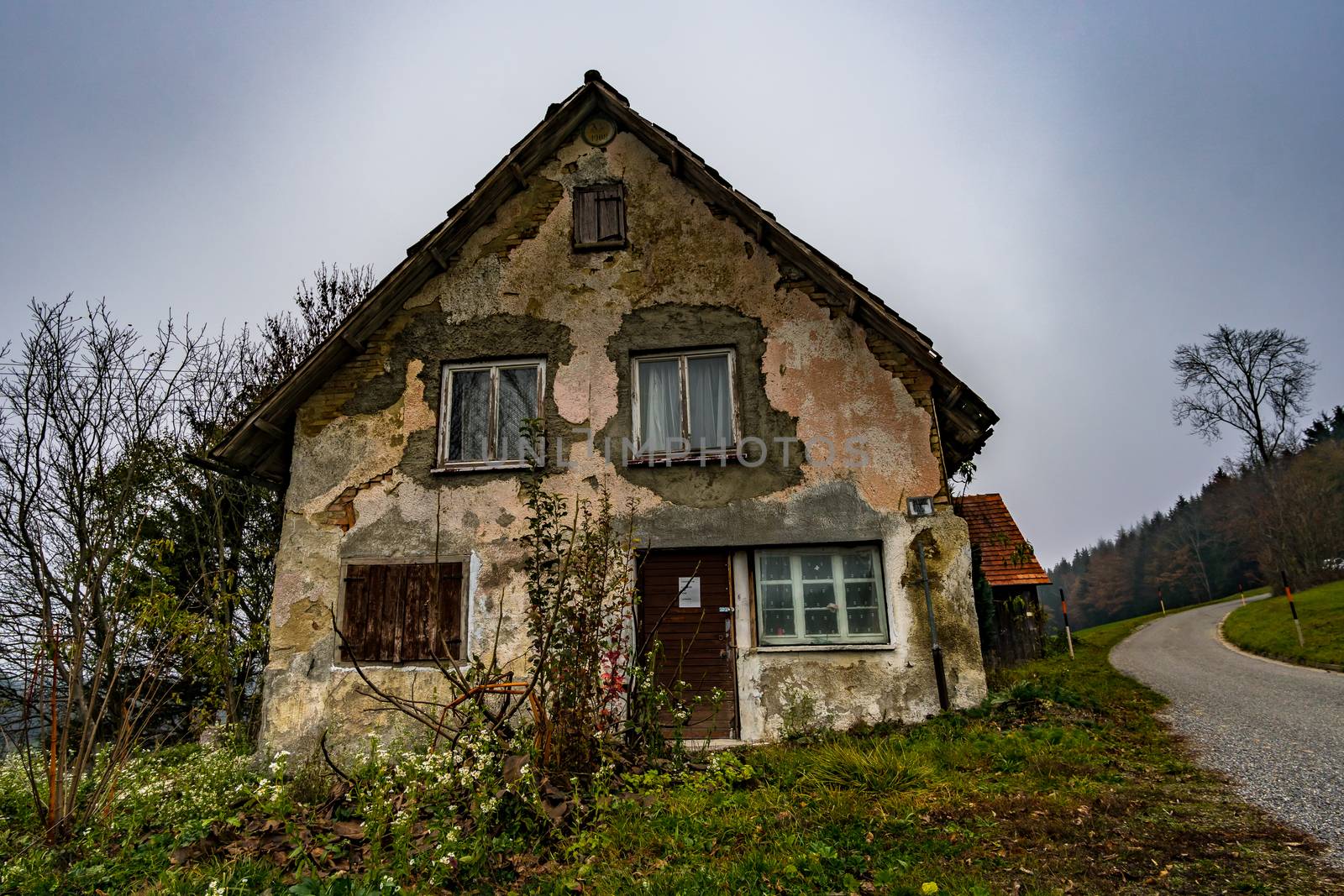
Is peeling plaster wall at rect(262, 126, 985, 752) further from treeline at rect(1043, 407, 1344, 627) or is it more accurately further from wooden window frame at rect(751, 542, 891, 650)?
treeline at rect(1043, 407, 1344, 627)

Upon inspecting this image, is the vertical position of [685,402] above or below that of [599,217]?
below

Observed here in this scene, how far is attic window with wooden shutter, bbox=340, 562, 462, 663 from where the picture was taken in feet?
26.0

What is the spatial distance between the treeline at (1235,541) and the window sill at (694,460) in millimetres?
19160

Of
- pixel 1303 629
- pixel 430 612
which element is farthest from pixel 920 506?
pixel 1303 629

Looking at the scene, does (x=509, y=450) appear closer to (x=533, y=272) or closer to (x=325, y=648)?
(x=533, y=272)

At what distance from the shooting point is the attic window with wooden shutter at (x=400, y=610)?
7918 millimetres

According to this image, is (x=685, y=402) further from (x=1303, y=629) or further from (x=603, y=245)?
(x=1303, y=629)

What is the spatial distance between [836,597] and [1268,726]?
5012 mm

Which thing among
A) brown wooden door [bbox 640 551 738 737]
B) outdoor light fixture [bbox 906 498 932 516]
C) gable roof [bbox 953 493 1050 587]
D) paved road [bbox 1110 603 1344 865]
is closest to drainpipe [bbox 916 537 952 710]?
outdoor light fixture [bbox 906 498 932 516]

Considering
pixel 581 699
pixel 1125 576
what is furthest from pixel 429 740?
pixel 1125 576

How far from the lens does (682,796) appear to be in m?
5.09

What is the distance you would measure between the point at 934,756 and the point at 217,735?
8.74 meters

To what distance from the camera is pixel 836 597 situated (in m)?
7.98

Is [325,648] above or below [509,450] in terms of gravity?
below
